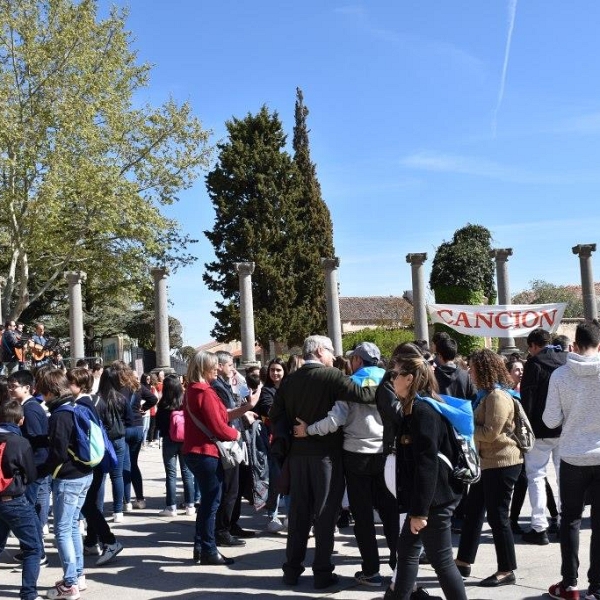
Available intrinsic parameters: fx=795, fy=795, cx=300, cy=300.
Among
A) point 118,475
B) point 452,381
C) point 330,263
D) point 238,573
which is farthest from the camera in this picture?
point 330,263

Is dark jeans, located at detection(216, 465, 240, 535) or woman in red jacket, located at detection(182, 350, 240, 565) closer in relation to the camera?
woman in red jacket, located at detection(182, 350, 240, 565)

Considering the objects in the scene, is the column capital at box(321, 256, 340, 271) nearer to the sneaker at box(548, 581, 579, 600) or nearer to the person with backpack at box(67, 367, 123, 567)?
the person with backpack at box(67, 367, 123, 567)

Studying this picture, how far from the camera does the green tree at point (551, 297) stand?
67.5 m

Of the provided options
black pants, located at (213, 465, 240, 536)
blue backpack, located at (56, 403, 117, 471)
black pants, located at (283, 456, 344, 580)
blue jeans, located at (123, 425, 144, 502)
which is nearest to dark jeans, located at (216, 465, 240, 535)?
black pants, located at (213, 465, 240, 536)

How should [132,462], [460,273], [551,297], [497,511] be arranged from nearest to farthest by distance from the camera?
[497,511]
[132,462]
[460,273]
[551,297]

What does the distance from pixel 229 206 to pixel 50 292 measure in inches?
479

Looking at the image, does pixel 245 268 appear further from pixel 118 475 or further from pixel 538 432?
pixel 538 432

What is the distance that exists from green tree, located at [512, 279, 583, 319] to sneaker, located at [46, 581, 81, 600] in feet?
207

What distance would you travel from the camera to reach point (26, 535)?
19.7 feet

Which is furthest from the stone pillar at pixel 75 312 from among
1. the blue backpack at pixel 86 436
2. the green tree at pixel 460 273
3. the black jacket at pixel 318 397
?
the black jacket at pixel 318 397

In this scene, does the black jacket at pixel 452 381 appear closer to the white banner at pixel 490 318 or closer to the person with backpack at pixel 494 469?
the person with backpack at pixel 494 469

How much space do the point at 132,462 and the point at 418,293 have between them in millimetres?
17252

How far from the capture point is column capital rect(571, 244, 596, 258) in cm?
2722

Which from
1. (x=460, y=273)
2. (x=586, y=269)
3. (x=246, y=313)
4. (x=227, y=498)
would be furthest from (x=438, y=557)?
(x=460, y=273)
